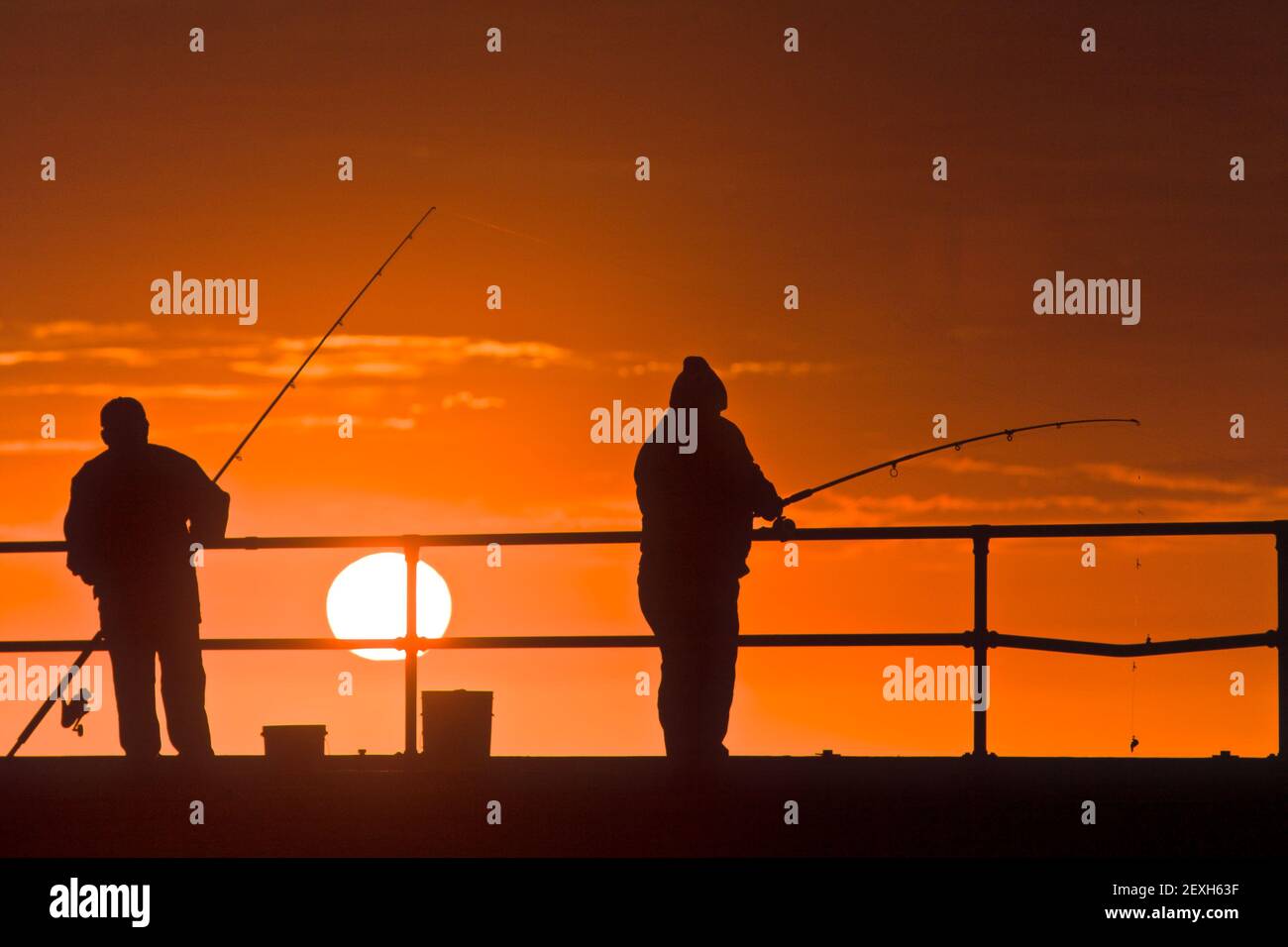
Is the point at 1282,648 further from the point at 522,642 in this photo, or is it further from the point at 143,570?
the point at 143,570

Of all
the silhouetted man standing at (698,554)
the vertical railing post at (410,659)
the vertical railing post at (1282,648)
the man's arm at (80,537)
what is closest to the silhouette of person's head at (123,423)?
the man's arm at (80,537)

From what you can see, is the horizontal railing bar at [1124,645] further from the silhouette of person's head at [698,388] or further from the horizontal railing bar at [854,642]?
the silhouette of person's head at [698,388]

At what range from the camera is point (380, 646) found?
12312 millimetres

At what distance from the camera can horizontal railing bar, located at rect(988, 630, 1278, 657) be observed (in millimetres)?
11672

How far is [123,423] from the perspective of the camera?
12.1 meters

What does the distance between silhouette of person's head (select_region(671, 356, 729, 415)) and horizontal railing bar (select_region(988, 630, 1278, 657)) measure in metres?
1.62

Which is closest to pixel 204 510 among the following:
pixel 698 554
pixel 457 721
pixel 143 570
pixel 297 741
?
pixel 143 570

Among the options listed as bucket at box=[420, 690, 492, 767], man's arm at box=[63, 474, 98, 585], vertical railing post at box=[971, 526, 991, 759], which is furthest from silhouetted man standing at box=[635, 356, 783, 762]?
man's arm at box=[63, 474, 98, 585]
